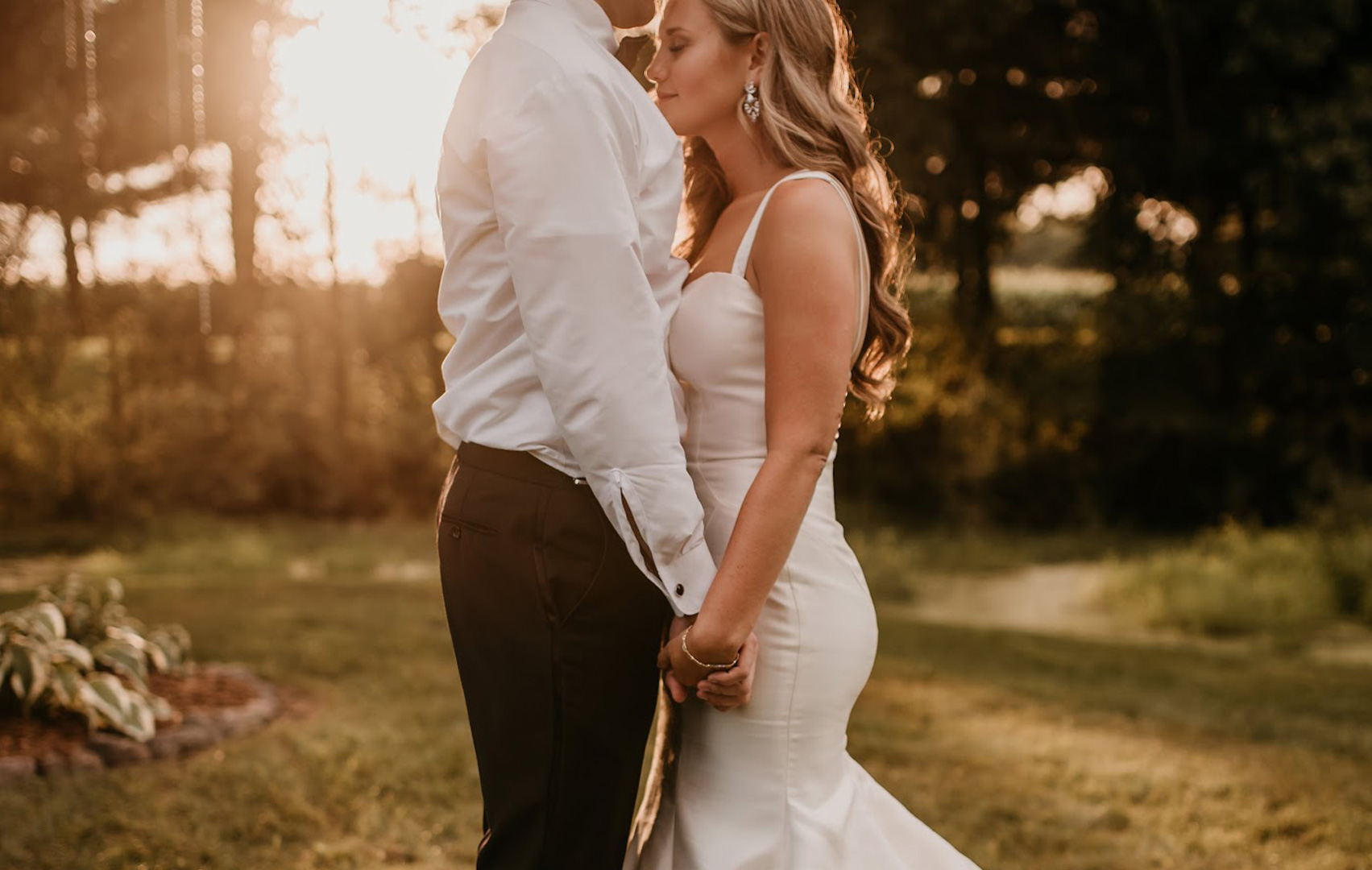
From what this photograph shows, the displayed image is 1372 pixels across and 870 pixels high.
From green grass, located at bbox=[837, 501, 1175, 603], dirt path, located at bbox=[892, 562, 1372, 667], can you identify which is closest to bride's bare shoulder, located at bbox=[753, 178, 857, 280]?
dirt path, located at bbox=[892, 562, 1372, 667]

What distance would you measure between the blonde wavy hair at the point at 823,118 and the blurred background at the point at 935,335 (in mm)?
4904

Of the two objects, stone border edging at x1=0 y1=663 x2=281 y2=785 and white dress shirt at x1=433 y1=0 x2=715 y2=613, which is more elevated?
white dress shirt at x1=433 y1=0 x2=715 y2=613

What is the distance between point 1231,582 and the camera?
9258 mm

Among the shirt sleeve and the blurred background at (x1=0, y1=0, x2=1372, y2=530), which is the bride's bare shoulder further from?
the blurred background at (x1=0, y1=0, x2=1372, y2=530)

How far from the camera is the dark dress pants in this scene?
5.85ft

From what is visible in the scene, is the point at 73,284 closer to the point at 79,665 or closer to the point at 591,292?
the point at 79,665

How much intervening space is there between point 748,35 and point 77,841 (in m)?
3.15

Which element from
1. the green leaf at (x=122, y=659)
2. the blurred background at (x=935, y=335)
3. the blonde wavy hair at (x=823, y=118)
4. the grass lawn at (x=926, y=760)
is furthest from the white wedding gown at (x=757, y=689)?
the blurred background at (x=935, y=335)

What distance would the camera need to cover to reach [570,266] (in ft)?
5.49

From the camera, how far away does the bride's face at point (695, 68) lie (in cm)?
212

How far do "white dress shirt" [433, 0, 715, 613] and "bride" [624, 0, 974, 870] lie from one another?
0.64ft

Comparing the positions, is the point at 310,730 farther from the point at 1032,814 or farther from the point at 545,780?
the point at 545,780

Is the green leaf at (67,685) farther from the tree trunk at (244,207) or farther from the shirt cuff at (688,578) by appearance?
the tree trunk at (244,207)

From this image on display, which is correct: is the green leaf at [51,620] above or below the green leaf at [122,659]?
above
